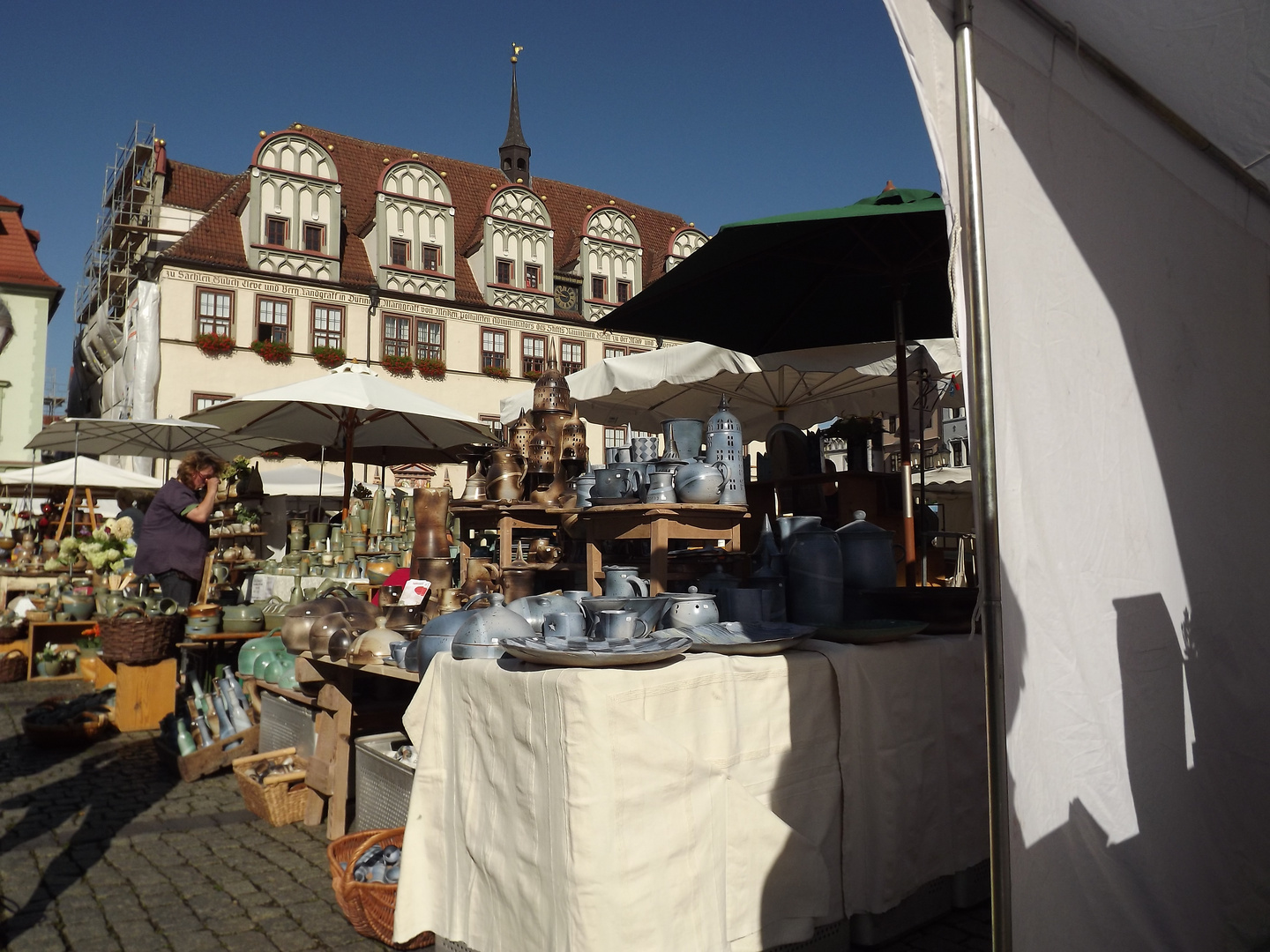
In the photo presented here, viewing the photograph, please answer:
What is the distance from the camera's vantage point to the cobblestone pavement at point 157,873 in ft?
9.53

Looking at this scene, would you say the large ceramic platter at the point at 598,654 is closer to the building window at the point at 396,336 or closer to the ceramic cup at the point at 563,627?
the ceramic cup at the point at 563,627

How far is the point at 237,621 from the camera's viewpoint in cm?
585

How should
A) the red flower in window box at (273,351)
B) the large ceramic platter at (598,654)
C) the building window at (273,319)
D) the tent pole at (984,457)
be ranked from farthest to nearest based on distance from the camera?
1. the building window at (273,319)
2. the red flower in window box at (273,351)
3. the large ceramic platter at (598,654)
4. the tent pole at (984,457)

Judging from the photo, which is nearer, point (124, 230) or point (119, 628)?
point (119, 628)

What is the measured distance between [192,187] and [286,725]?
20.5 metres

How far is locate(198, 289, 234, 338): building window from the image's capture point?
1798 cm

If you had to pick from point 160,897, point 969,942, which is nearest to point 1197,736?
point 969,942

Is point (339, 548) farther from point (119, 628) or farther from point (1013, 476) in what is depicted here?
point (1013, 476)

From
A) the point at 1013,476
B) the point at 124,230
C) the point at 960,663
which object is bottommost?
the point at 960,663

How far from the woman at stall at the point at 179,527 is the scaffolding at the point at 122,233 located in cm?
1526

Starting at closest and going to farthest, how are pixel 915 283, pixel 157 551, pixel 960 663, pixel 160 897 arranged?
pixel 960 663
pixel 160 897
pixel 915 283
pixel 157 551

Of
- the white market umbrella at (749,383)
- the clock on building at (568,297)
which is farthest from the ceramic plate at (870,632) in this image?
the clock on building at (568,297)

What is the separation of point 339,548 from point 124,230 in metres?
18.2

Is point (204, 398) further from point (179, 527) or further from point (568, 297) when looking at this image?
point (179, 527)
